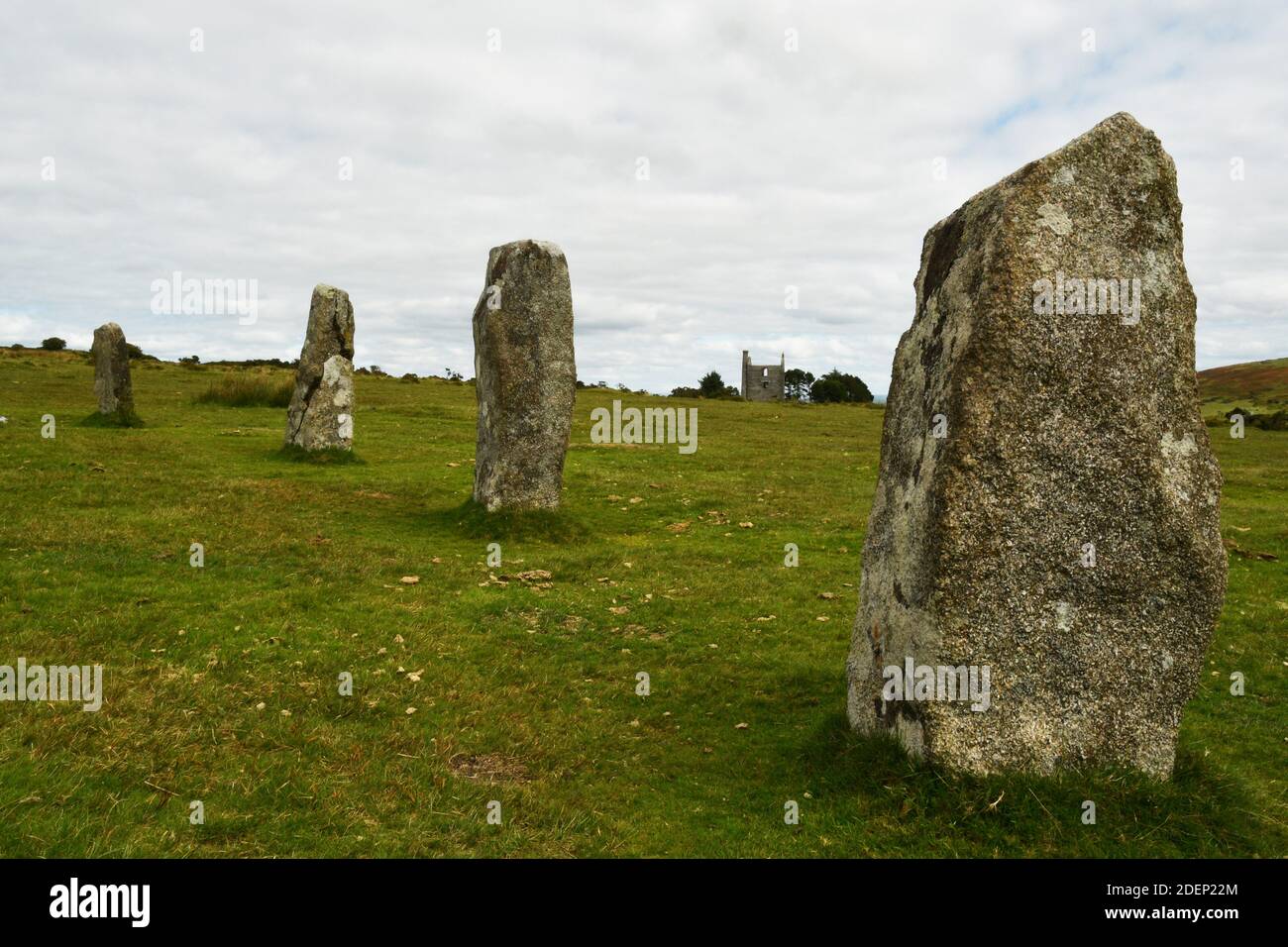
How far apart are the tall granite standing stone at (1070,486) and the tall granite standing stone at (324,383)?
18477 millimetres

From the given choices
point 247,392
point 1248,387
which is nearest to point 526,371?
point 247,392

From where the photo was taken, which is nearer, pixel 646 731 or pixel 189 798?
pixel 189 798

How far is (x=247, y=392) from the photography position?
116ft

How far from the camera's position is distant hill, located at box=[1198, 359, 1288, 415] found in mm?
67400

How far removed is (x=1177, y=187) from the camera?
6551 mm

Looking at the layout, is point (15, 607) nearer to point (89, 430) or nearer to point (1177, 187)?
point (1177, 187)

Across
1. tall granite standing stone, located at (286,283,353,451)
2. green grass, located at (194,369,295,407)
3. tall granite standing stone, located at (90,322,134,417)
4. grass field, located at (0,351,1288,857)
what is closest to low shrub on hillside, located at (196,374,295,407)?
green grass, located at (194,369,295,407)

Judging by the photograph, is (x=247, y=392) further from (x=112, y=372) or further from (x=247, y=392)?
(x=112, y=372)

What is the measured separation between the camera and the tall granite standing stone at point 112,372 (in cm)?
2567

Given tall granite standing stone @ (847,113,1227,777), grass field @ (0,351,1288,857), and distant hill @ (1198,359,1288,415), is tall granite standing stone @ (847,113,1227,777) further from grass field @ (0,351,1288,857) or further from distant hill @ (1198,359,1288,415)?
distant hill @ (1198,359,1288,415)

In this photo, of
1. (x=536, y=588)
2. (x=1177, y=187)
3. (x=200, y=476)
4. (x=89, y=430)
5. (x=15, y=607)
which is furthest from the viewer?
(x=89, y=430)

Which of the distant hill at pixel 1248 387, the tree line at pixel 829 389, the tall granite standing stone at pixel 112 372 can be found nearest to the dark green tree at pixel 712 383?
the tree line at pixel 829 389
